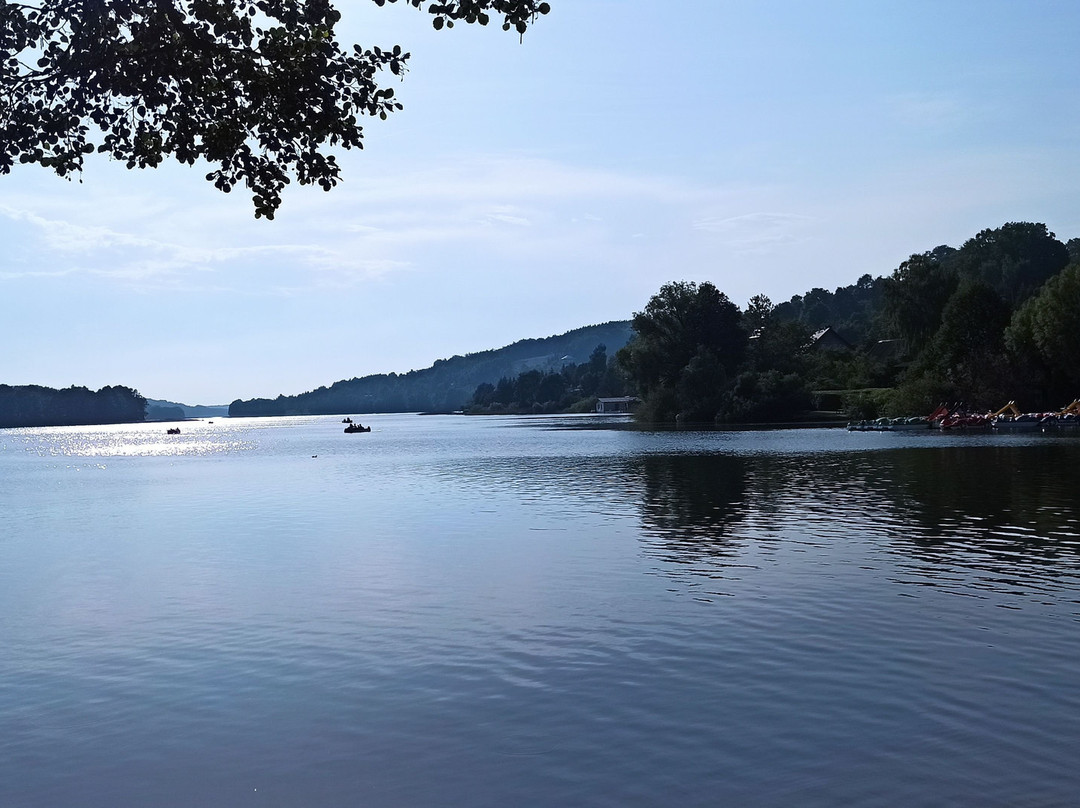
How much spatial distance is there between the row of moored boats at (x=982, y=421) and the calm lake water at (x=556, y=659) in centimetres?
6315

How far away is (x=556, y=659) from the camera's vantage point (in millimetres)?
14914

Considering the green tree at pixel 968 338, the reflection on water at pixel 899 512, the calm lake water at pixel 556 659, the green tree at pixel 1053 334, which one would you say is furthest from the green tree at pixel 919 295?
the calm lake water at pixel 556 659

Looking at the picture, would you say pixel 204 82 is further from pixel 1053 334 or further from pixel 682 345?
pixel 682 345

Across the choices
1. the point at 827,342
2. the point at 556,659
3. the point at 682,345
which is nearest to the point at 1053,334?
the point at 682,345

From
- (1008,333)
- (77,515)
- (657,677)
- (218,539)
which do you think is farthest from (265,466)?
(1008,333)

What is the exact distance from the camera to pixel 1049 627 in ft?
51.7

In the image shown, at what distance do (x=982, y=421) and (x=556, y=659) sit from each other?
92.4 meters

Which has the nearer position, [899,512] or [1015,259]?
[899,512]

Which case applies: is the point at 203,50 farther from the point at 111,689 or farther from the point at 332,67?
the point at 111,689

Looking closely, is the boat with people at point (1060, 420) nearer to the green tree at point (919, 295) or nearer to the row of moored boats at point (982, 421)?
the row of moored boats at point (982, 421)

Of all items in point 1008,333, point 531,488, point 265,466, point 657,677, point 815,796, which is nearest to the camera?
point 815,796

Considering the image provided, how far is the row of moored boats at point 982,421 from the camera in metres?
92.0

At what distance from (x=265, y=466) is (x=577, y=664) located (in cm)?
Result: 6452

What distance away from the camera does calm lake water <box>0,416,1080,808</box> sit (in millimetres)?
10258
